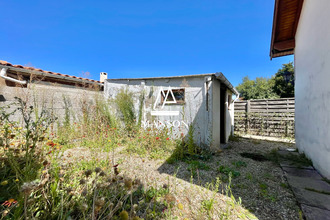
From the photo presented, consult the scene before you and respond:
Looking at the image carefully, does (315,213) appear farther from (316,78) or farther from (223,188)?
(316,78)

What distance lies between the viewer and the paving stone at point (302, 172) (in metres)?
2.66

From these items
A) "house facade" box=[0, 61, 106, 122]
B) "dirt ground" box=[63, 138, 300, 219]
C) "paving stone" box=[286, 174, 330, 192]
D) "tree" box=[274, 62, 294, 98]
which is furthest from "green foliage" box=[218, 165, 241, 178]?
"tree" box=[274, 62, 294, 98]

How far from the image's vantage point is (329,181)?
2381 mm

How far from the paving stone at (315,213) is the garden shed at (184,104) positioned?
8.67 ft

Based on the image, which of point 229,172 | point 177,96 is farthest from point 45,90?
point 229,172

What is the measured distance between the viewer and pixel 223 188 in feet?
7.88

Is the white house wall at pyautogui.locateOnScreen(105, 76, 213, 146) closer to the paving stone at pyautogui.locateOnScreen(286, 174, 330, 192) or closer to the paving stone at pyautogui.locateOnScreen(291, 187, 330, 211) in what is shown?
the paving stone at pyautogui.locateOnScreen(286, 174, 330, 192)

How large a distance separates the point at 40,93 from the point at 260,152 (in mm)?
8269

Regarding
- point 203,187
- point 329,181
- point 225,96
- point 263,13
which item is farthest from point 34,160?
point 263,13

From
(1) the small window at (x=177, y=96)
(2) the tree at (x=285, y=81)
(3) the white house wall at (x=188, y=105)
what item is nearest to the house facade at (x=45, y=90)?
(3) the white house wall at (x=188, y=105)

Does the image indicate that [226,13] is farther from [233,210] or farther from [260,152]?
[233,210]

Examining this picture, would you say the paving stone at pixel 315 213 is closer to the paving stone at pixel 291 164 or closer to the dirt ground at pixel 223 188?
the dirt ground at pixel 223 188

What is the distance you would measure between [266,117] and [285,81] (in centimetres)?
1058

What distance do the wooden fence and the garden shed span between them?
3.06m
